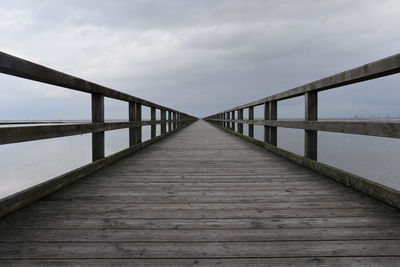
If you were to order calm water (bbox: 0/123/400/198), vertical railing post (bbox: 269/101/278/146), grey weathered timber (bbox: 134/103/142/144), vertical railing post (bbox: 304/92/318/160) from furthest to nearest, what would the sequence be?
calm water (bbox: 0/123/400/198) → grey weathered timber (bbox: 134/103/142/144) → vertical railing post (bbox: 269/101/278/146) → vertical railing post (bbox: 304/92/318/160)

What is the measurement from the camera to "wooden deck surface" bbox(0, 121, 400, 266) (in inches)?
53.6

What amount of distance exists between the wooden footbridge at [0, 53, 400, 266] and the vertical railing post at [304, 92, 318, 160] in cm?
1

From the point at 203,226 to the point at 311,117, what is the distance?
247 centimetres

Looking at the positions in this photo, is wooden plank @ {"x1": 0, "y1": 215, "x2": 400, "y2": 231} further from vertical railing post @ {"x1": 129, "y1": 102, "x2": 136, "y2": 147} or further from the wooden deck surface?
vertical railing post @ {"x1": 129, "y1": 102, "x2": 136, "y2": 147}

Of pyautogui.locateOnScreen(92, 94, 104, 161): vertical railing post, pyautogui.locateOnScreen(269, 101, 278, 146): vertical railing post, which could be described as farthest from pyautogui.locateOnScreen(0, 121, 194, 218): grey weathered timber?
pyautogui.locateOnScreen(269, 101, 278, 146): vertical railing post

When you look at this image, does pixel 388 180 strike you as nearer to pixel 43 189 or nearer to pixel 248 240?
pixel 248 240

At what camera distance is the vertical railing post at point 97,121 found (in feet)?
11.3

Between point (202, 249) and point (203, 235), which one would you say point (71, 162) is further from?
point (202, 249)

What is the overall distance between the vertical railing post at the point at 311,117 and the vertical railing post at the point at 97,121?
2.91m

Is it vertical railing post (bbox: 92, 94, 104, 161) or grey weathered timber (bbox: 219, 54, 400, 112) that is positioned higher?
grey weathered timber (bbox: 219, 54, 400, 112)

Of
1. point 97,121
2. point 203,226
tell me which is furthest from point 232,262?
point 97,121

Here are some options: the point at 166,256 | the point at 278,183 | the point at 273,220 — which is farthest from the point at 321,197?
the point at 166,256

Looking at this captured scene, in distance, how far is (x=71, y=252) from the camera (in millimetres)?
1405

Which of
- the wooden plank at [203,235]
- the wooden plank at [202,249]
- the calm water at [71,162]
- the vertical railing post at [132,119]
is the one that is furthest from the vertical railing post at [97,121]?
the wooden plank at [202,249]
